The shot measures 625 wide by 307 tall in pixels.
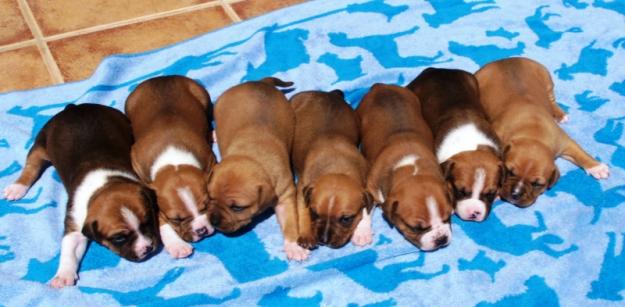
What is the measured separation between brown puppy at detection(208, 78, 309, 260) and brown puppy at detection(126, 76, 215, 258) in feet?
0.54

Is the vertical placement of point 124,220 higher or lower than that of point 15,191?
higher

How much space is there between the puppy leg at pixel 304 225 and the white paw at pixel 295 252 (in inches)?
1.5

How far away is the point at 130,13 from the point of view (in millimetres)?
8859

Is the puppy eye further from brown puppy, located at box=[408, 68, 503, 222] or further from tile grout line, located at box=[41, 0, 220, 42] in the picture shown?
Answer: tile grout line, located at box=[41, 0, 220, 42]

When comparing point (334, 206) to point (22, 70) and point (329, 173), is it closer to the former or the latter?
point (329, 173)

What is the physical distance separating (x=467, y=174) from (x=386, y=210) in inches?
31.2

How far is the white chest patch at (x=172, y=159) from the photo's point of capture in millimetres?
5805

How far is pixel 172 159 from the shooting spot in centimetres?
583

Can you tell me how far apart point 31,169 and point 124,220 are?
1.66 meters

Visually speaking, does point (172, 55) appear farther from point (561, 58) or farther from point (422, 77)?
point (561, 58)

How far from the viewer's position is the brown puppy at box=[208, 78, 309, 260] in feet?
17.9

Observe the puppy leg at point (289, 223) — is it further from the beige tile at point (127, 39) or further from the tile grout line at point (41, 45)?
the tile grout line at point (41, 45)

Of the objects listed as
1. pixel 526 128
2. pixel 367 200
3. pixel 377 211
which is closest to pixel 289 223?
pixel 367 200

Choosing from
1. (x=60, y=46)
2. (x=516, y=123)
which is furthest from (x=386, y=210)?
(x=60, y=46)
